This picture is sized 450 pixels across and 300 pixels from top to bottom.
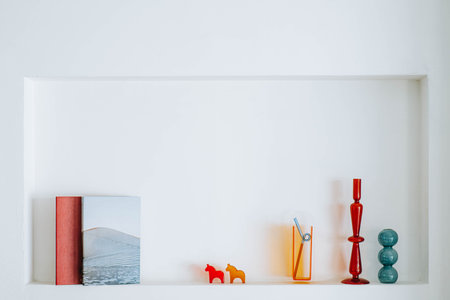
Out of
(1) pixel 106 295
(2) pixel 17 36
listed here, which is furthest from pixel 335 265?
(2) pixel 17 36

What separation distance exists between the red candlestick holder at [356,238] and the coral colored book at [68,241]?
1.17 metres

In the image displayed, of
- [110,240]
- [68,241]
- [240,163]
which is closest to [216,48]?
[240,163]

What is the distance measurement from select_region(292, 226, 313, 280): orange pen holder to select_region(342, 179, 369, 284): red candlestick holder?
177mm

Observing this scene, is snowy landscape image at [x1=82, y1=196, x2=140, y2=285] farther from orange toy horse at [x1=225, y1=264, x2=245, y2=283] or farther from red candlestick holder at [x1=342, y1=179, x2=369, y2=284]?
red candlestick holder at [x1=342, y1=179, x2=369, y2=284]

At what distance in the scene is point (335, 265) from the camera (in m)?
2.45

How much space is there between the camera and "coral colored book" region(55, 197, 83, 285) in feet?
7.62

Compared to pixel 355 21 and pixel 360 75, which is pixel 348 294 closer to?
pixel 360 75

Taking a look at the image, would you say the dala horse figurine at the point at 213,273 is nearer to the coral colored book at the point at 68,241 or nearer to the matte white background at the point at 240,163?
the matte white background at the point at 240,163

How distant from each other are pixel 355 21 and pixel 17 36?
144cm

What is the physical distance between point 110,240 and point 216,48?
945 mm

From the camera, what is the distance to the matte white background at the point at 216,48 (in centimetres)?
229

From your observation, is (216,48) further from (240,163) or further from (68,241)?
(68,241)

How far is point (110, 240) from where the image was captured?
2.35 m

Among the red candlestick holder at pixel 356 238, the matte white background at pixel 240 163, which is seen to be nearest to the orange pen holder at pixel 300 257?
the matte white background at pixel 240 163
